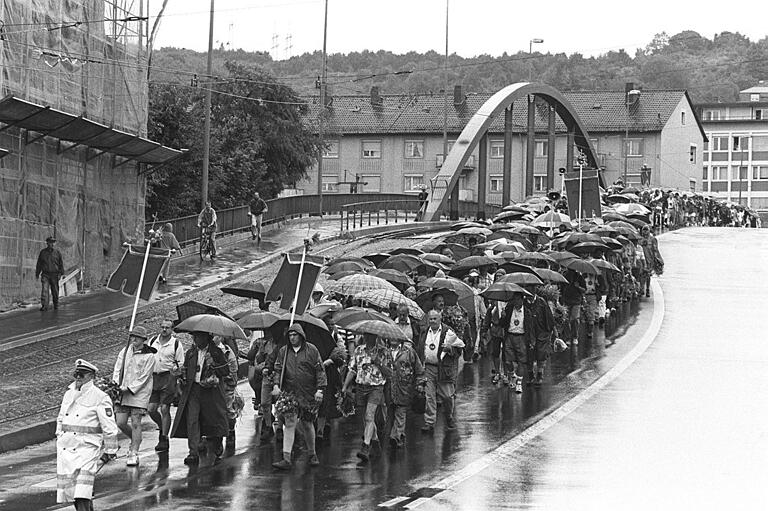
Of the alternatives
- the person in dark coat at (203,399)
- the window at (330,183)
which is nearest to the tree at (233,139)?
the person in dark coat at (203,399)

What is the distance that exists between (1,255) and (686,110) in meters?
86.6

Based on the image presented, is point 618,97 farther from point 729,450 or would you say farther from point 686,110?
point 729,450

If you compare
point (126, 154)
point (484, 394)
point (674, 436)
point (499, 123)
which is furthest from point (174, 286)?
point (499, 123)

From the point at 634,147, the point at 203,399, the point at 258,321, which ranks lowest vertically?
the point at 203,399

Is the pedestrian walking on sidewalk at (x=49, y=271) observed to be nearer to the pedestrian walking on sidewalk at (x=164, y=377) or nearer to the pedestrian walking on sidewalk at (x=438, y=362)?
the pedestrian walking on sidewalk at (x=164, y=377)

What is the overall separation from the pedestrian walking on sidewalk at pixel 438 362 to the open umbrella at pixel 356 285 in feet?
5.91

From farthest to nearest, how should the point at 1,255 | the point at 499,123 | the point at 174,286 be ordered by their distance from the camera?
1. the point at 499,123
2. the point at 174,286
3. the point at 1,255

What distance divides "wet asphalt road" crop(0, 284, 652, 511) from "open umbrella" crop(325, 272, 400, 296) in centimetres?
197

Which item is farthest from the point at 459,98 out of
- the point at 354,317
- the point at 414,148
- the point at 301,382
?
→ the point at 301,382

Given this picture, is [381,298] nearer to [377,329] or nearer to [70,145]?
[377,329]

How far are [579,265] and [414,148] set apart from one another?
250 feet

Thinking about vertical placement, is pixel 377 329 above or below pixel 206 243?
above

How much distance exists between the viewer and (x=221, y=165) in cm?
5619

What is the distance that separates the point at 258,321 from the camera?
54.5 ft
